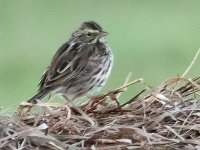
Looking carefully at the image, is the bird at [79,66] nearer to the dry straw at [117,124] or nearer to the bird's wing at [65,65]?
the bird's wing at [65,65]

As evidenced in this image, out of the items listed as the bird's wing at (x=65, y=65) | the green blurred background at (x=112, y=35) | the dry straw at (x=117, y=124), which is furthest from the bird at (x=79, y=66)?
the green blurred background at (x=112, y=35)

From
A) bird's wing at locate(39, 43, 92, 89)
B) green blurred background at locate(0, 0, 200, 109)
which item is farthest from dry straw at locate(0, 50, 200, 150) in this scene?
green blurred background at locate(0, 0, 200, 109)

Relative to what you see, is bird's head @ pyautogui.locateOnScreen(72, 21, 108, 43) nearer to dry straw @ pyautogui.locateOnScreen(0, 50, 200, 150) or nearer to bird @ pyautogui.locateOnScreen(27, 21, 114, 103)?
bird @ pyautogui.locateOnScreen(27, 21, 114, 103)

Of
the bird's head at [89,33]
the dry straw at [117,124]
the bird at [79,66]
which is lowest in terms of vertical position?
the dry straw at [117,124]

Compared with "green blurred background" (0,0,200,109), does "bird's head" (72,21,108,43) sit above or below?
below

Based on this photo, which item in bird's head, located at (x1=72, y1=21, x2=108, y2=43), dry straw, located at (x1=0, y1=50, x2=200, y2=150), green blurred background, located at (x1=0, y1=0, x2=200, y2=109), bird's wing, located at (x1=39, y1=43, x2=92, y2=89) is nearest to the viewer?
dry straw, located at (x1=0, y1=50, x2=200, y2=150)

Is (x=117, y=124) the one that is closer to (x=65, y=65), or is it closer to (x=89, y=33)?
(x=65, y=65)
